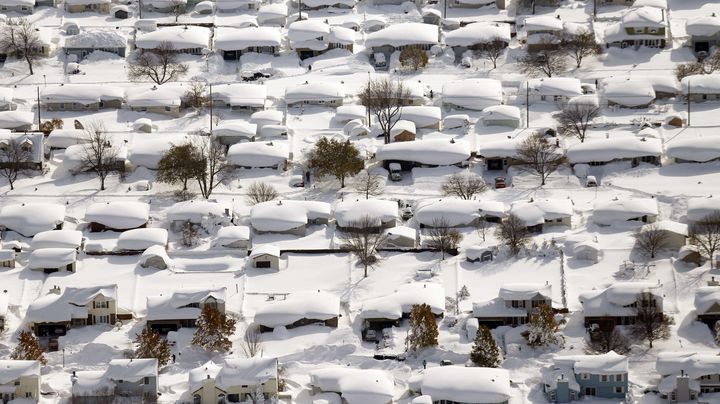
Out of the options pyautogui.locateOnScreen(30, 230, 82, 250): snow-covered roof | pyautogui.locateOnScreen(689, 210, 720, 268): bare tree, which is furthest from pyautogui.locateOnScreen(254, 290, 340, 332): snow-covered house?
pyautogui.locateOnScreen(689, 210, 720, 268): bare tree

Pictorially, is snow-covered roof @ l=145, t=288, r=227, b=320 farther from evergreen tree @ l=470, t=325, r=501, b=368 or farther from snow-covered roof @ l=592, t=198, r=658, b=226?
snow-covered roof @ l=592, t=198, r=658, b=226

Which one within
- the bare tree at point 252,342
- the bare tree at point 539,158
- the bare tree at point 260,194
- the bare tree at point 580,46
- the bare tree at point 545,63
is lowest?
the bare tree at point 252,342

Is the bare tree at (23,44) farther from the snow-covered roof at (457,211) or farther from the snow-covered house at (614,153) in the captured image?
the snow-covered house at (614,153)

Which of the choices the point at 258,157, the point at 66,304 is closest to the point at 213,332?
the point at 66,304

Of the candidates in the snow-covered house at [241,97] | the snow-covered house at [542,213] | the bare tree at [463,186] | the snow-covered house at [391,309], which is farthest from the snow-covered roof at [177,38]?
the snow-covered house at [391,309]

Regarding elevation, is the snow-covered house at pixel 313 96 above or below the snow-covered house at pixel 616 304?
above

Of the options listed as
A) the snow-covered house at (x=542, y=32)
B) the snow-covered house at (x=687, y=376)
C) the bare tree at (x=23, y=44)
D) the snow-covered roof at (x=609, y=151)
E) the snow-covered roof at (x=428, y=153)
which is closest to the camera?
the snow-covered house at (x=687, y=376)

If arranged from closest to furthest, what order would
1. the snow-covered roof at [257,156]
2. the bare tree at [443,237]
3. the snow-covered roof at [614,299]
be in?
1. the snow-covered roof at [614,299]
2. the bare tree at [443,237]
3. the snow-covered roof at [257,156]
